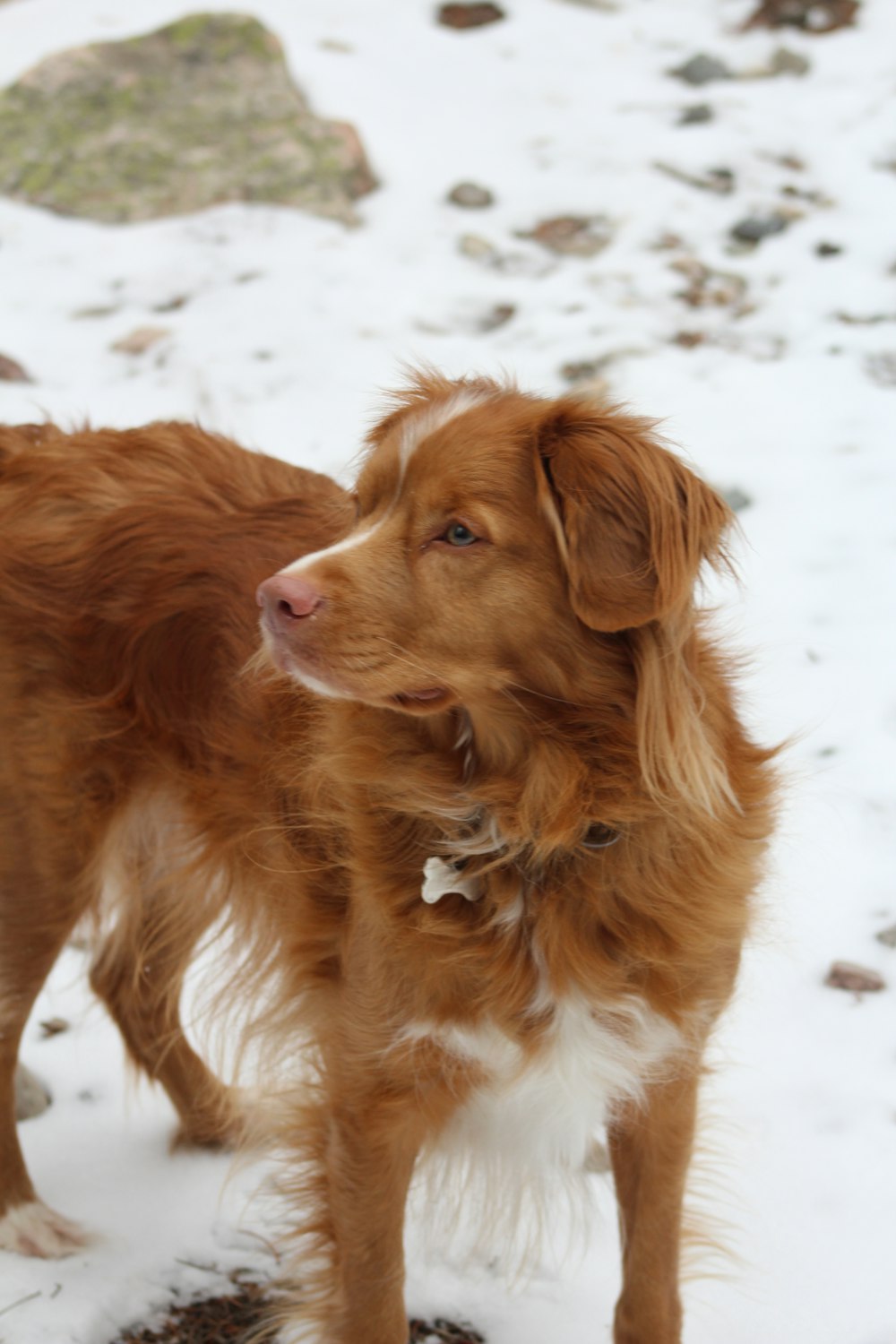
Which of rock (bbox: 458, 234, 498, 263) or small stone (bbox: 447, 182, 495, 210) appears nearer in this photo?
rock (bbox: 458, 234, 498, 263)

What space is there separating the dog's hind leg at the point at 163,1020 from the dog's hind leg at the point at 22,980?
0.35 meters

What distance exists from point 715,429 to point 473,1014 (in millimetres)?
3525

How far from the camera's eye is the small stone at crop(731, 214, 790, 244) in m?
6.82

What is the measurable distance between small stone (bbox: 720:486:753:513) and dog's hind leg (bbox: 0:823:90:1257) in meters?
2.84

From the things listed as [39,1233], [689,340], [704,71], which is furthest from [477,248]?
[39,1233]

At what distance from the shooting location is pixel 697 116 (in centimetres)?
771

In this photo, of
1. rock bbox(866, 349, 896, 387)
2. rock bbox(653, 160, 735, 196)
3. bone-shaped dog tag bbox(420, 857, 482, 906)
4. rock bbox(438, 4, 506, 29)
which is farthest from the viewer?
rock bbox(438, 4, 506, 29)

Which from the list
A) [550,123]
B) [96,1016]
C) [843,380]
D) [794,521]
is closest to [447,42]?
[550,123]

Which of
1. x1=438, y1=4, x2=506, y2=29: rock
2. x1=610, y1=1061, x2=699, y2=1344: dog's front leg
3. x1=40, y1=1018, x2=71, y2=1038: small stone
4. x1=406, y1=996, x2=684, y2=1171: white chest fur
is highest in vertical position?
Result: x1=438, y1=4, x2=506, y2=29: rock

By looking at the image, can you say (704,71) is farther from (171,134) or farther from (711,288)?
(171,134)

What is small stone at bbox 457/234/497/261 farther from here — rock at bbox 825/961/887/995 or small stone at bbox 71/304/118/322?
rock at bbox 825/961/887/995

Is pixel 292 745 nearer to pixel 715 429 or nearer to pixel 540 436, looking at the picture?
pixel 540 436

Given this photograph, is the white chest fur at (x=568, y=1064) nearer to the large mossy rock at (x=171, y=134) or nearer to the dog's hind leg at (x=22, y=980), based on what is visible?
the dog's hind leg at (x=22, y=980)

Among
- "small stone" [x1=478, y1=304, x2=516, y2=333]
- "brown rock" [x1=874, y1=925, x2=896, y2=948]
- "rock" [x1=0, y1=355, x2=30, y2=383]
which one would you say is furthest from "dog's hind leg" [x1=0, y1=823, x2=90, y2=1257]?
"small stone" [x1=478, y1=304, x2=516, y2=333]
